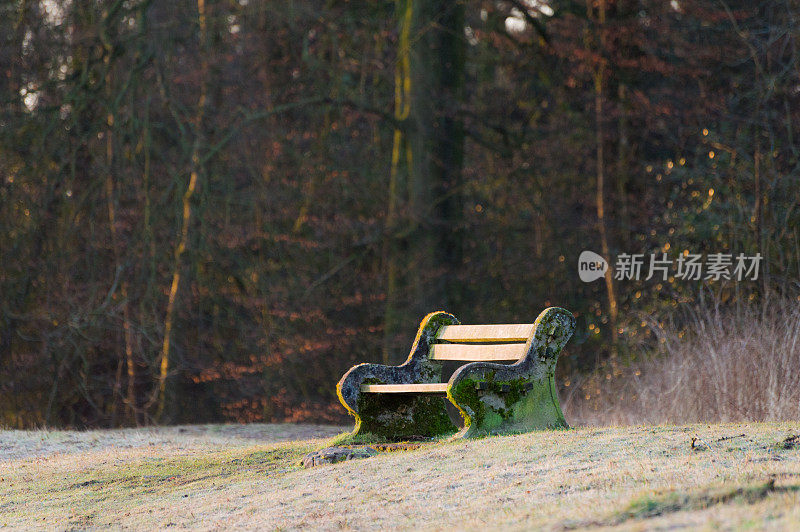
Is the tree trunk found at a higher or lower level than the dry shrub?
higher

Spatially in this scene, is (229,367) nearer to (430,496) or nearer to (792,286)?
(792,286)

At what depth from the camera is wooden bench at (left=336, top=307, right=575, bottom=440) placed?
6793 mm

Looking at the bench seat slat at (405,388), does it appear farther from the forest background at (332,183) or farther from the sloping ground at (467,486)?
the forest background at (332,183)

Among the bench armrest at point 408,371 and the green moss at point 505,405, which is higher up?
the bench armrest at point 408,371

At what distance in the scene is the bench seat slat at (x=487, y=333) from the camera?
7188 millimetres

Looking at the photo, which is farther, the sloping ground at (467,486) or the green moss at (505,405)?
the green moss at (505,405)

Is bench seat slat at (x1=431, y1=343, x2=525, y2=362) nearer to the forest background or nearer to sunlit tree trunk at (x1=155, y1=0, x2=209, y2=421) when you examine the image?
the forest background

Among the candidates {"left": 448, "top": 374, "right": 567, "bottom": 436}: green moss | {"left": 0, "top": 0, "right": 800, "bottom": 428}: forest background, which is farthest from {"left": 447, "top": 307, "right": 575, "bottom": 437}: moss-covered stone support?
{"left": 0, "top": 0, "right": 800, "bottom": 428}: forest background

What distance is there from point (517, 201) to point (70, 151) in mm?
7236

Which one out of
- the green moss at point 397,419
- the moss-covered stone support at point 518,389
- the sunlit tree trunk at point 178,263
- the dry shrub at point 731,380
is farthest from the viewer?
the sunlit tree trunk at point 178,263

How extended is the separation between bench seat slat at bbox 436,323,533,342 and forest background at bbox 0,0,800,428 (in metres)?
5.67

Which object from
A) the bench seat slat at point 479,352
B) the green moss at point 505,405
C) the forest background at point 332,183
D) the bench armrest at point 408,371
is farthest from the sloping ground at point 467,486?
the forest background at point 332,183

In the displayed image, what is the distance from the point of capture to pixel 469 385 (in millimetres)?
6691

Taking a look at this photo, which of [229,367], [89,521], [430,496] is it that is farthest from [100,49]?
[430,496]
